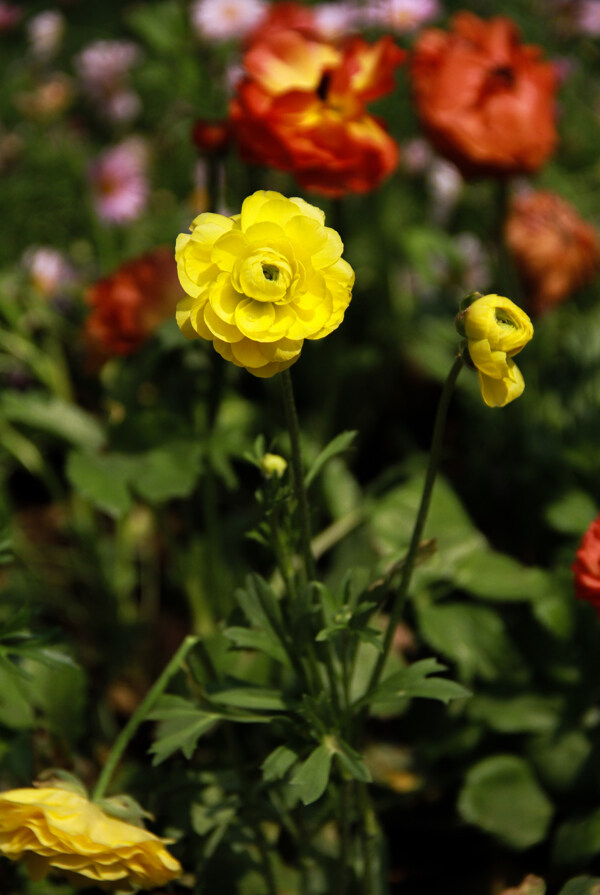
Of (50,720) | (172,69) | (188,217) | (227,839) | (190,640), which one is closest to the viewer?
(190,640)

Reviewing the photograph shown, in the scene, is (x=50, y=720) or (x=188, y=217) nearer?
(x=50, y=720)

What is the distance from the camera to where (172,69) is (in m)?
1.57

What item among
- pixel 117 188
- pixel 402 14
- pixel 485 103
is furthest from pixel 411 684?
pixel 402 14

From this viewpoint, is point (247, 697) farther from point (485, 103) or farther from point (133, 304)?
point (485, 103)

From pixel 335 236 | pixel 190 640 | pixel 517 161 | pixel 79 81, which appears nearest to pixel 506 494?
pixel 517 161

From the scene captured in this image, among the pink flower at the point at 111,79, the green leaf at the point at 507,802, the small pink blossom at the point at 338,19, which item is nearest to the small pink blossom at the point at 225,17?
the small pink blossom at the point at 338,19

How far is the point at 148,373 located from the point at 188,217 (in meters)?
0.62

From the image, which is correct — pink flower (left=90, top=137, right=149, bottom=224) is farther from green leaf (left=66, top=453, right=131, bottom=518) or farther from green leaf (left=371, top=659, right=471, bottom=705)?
green leaf (left=371, top=659, right=471, bottom=705)

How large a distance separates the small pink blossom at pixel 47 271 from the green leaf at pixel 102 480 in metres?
0.61

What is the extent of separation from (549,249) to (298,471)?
91cm

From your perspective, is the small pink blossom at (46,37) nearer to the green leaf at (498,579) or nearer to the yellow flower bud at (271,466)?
the green leaf at (498,579)

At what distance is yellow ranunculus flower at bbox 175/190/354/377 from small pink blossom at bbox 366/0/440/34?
131 cm

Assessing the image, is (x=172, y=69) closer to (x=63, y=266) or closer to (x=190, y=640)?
(x=63, y=266)

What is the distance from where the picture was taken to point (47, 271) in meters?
1.64
